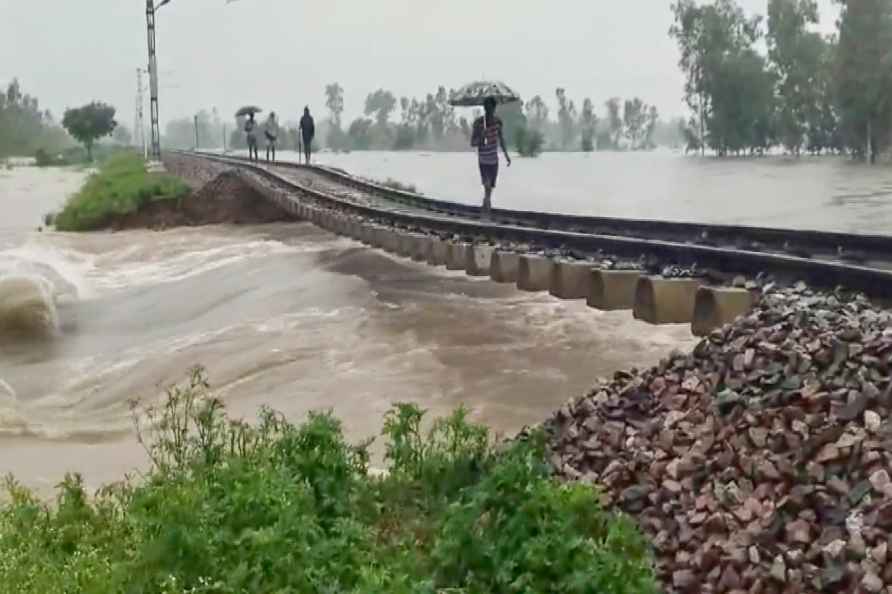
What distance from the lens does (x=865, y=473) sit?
4938 mm

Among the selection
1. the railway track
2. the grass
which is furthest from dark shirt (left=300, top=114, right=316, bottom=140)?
the railway track

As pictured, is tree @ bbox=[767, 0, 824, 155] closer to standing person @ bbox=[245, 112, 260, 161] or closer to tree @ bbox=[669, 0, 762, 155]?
tree @ bbox=[669, 0, 762, 155]

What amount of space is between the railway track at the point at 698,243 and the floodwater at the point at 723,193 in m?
6.14

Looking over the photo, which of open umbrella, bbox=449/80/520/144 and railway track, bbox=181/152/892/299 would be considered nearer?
railway track, bbox=181/152/892/299

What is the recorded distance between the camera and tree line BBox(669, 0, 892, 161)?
54.8m

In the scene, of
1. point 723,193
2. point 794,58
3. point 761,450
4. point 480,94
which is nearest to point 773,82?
point 794,58

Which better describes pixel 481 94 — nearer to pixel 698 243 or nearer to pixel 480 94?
pixel 480 94

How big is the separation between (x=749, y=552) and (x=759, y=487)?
49 centimetres

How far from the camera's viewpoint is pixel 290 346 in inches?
533

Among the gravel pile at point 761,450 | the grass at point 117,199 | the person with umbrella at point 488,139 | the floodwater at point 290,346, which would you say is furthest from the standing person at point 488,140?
the grass at point 117,199

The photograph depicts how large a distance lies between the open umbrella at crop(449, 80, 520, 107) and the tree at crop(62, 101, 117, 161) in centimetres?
8673

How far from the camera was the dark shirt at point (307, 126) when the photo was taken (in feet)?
113

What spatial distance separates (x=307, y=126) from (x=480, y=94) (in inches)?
723

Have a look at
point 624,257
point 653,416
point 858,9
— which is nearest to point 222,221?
point 624,257
